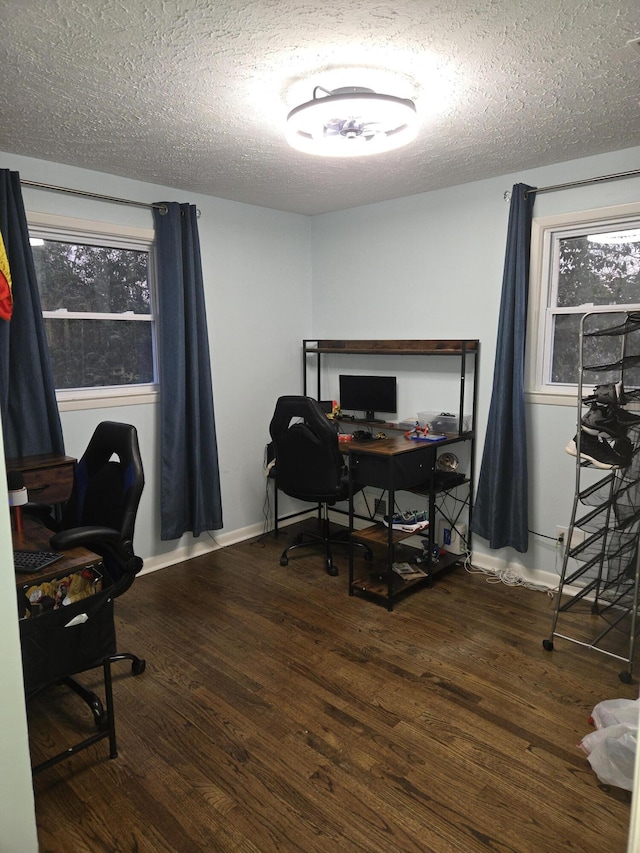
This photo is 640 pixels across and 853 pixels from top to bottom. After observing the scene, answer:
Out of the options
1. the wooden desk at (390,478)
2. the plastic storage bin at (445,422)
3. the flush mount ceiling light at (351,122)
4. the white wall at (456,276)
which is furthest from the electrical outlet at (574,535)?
the flush mount ceiling light at (351,122)

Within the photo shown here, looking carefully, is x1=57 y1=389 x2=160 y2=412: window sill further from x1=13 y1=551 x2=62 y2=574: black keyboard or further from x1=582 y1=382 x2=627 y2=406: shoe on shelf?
x1=582 y1=382 x2=627 y2=406: shoe on shelf

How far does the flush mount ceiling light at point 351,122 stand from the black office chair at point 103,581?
1.49 metres

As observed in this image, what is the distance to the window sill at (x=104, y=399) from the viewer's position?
3.35 metres

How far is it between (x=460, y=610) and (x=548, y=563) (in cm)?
72

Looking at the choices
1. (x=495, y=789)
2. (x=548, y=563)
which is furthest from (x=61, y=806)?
(x=548, y=563)

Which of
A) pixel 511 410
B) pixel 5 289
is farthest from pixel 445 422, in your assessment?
pixel 5 289

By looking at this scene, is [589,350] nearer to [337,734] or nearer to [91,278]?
[337,734]

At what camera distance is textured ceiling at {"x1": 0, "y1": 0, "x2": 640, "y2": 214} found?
170cm

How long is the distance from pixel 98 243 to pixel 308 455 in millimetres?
1866

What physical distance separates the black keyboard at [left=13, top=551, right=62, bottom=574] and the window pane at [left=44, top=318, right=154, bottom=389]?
5.55 feet

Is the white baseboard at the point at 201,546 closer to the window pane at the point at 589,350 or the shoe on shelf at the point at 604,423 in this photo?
the window pane at the point at 589,350

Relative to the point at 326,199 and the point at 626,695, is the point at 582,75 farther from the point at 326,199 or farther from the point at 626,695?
the point at 626,695

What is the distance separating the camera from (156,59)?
6.43 feet

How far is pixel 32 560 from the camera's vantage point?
193cm
